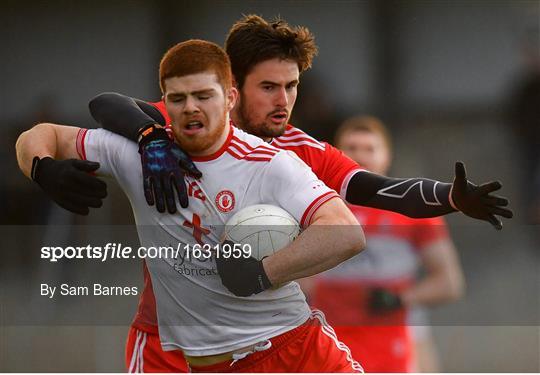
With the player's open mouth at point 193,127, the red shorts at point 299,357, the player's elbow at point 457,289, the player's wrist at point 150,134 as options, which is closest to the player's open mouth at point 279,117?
the player's open mouth at point 193,127

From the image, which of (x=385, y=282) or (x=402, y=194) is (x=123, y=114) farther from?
(x=385, y=282)

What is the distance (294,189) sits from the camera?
419 cm

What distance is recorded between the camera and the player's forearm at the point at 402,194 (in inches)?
173

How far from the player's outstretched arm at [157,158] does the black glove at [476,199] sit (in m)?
1.06

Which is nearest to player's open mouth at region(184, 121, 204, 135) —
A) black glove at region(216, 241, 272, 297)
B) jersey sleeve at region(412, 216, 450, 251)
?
black glove at region(216, 241, 272, 297)

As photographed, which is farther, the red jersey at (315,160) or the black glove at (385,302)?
the black glove at (385,302)

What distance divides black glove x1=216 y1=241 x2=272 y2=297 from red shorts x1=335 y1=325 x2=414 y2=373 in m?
0.51

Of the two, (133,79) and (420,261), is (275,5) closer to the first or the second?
(133,79)

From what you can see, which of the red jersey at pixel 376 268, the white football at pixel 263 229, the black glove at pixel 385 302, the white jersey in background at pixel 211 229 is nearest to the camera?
the white football at pixel 263 229

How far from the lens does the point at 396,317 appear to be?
4.61m

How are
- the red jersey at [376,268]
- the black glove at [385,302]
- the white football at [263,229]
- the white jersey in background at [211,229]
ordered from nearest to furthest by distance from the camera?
the white football at [263,229]
the white jersey in background at [211,229]
the red jersey at [376,268]
the black glove at [385,302]

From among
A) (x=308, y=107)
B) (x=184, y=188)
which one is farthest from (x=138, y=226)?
(x=308, y=107)

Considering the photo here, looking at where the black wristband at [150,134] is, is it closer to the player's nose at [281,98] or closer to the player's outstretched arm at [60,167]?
the player's outstretched arm at [60,167]

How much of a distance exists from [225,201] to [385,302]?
2.86 ft
